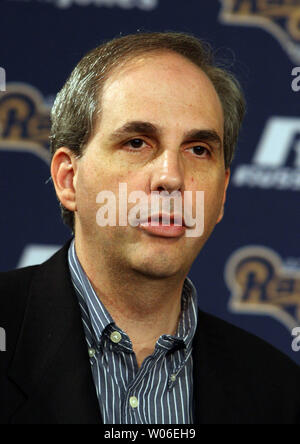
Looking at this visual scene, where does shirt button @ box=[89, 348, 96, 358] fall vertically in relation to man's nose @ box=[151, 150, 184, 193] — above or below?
below

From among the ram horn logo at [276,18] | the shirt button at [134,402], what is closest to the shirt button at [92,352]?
the shirt button at [134,402]

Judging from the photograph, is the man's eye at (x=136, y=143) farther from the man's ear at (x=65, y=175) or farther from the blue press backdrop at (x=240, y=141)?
the blue press backdrop at (x=240, y=141)

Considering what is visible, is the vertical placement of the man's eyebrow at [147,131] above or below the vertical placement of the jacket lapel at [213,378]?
above

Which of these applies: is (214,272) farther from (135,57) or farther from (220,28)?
(135,57)

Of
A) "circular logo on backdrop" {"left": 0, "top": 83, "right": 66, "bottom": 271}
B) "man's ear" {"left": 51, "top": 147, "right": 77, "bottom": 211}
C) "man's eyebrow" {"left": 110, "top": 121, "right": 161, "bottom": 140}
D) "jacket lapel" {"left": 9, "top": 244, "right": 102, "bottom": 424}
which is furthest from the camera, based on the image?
"circular logo on backdrop" {"left": 0, "top": 83, "right": 66, "bottom": 271}

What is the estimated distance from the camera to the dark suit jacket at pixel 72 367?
162cm

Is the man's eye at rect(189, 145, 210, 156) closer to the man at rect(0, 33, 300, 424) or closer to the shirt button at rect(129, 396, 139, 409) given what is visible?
the man at rect(0, 33, 300, 424)

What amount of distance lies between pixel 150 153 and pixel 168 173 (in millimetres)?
79

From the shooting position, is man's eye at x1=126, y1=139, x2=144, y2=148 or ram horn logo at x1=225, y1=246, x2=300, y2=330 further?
ram horn logo at x1=225, y1=246, x2=300, y2=330

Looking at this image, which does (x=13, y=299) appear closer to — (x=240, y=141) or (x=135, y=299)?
(x=135, y=299)

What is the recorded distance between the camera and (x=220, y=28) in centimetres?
302

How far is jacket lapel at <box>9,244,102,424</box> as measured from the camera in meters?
1.61

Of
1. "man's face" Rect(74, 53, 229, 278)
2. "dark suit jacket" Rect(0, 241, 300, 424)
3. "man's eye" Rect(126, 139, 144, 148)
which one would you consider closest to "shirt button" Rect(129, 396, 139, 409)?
"dark suit jacket" Rect(0, 241, 300, 424)

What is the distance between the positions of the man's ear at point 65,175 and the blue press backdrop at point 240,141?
3.50ft
